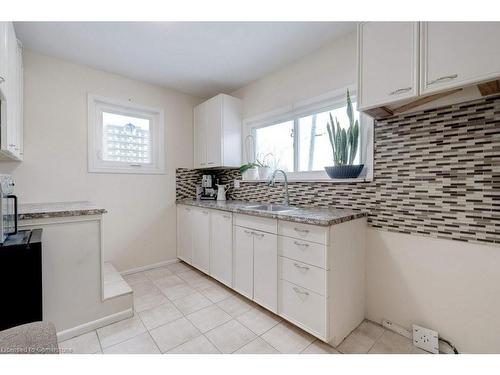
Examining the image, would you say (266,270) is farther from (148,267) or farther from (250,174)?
(148,267)

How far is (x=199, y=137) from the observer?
3.08m

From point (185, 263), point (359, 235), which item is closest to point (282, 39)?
point (359, 235)

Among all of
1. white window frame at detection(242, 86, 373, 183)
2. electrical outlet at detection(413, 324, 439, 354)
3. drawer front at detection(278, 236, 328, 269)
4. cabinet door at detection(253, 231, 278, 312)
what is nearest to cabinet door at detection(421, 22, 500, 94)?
white window frame at detection(242, 86, 373, 183)

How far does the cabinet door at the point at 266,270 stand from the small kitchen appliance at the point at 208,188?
4.47 ft

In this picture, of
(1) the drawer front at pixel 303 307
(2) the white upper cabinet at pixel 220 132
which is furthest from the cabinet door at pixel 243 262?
(2) the white upper cabinet at pixel 220 132

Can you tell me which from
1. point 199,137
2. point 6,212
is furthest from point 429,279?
point 199,137

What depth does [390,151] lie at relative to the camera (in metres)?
1.64

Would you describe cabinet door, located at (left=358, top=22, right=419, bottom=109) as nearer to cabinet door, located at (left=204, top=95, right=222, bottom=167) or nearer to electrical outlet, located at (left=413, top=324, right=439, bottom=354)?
electrical outlet, located at (left=413, top=324, right=439, bottom=354)

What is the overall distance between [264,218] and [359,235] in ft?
2.38

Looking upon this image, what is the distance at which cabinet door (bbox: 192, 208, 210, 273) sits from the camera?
2.45 meters

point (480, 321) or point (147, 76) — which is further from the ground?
point (147, 76)

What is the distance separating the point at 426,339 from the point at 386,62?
1.78 metres

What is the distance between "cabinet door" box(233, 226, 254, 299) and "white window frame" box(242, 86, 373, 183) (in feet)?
2.59
